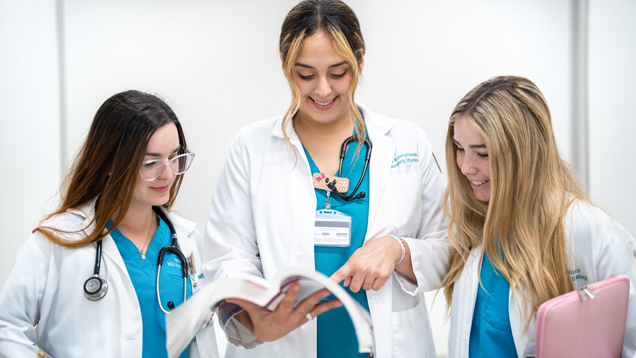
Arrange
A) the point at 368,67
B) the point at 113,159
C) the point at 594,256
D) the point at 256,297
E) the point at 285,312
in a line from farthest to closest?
the point at 368,67 → the point at 113,159 → the point at 594,256 → the point at 285,312 → the point at 256,297

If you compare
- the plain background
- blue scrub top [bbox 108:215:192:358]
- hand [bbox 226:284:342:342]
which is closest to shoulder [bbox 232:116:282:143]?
blue scrub top [bbox 108:215:192:358]

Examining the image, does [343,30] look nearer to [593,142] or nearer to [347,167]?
[347,167]

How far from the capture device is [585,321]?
3.48 feet

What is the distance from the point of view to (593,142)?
2801 millimetres

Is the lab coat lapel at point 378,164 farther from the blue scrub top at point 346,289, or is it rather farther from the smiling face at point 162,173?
the smiling face at point 162,173

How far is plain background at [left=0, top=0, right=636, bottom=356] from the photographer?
2.72 m

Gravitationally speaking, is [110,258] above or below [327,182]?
below

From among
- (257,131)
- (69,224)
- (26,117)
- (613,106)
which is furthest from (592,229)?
(26,117)

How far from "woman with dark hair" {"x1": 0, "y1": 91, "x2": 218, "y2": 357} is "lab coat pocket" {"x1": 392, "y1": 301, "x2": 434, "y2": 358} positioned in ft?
1.96

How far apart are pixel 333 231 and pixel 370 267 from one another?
0.63 ft

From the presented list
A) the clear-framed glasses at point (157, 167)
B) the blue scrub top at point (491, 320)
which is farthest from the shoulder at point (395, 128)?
the clear-framed glasses at point (157, 167)

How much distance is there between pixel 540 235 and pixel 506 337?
11.6 inches

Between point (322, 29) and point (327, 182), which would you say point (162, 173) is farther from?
point (322, 29)

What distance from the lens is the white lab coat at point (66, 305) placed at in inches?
47.3
